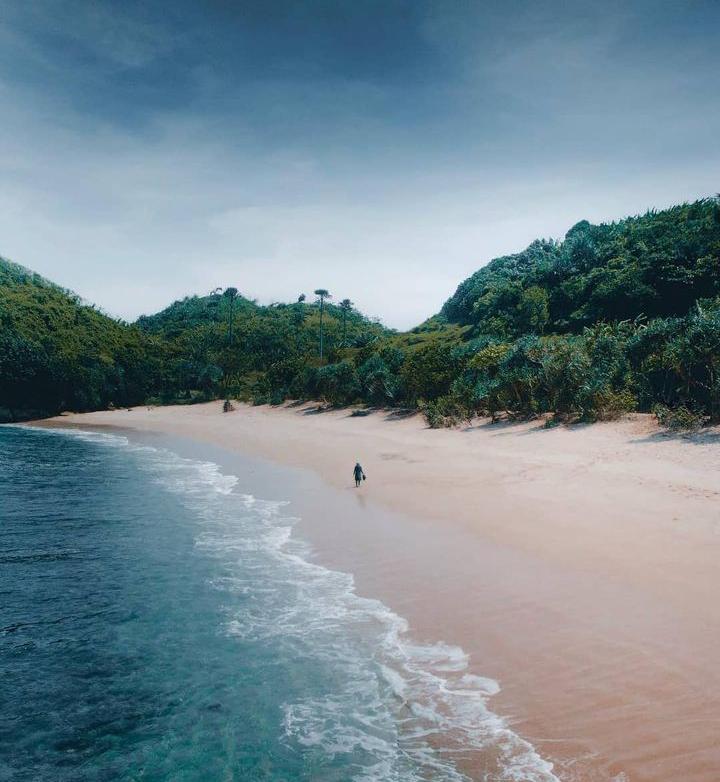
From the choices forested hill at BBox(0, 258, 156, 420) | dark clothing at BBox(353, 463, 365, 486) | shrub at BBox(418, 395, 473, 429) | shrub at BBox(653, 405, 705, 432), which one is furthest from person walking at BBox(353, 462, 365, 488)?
forested hill at BBox(0, 258, 156, 420)

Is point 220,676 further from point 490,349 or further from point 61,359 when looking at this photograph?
point 61,359

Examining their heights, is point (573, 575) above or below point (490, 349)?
below

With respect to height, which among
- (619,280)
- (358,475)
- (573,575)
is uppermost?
(619,280)

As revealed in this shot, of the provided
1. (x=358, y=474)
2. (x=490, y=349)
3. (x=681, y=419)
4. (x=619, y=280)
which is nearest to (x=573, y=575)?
(x=358, y=474)

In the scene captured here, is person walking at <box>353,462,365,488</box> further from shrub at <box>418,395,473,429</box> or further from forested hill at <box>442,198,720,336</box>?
forested hill at <box>442,198,720,336</box>

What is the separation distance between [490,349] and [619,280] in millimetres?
22790

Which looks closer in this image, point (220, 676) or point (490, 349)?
point (220, 676)

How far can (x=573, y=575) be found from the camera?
996 centimetres

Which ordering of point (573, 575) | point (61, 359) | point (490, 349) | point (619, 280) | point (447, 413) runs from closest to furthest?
point (573, 575), point (447, 413), point (490, 349), point (619, 280), point (61, 359)

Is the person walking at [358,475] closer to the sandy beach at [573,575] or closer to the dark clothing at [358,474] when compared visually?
the dark clothing at [358,474]

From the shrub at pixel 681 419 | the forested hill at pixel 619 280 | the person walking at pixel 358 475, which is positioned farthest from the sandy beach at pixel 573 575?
the forested hill at pixel 619 280

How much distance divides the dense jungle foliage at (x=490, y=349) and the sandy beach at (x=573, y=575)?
4804 millimetres

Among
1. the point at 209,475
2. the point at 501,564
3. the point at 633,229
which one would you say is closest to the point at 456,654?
the point at 501,564

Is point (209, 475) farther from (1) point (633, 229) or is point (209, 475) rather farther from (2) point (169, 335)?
(2) point (169, 335)
